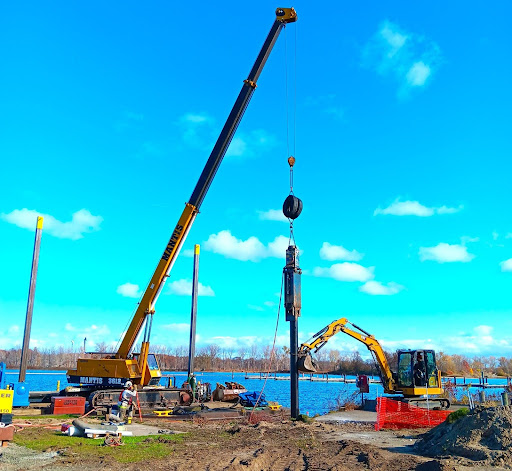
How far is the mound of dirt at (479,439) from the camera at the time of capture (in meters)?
11.9

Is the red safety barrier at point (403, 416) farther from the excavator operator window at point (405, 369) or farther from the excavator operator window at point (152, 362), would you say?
the excavator operator window at point (152, 362)

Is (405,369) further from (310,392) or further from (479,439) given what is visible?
(310,392)

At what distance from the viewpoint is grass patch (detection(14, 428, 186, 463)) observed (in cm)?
1239

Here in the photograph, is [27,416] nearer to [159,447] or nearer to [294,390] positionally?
[159,447]

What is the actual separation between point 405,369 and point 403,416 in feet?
8.67

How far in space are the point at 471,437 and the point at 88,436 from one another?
1077cm

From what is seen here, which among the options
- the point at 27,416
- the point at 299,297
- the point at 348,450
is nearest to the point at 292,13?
the point at 299,297

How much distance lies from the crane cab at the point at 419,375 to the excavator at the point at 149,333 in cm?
1070

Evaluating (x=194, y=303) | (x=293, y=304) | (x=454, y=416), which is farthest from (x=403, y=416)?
(x=194, y=303)

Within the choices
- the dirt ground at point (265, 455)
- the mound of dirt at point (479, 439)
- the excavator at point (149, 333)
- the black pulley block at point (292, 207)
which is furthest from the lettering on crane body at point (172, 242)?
the mound of dirt at point (479, 439)

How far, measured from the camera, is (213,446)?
1424 cm

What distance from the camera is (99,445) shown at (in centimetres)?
1373

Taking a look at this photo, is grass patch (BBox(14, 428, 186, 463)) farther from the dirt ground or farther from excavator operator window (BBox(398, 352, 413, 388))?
excavator operator window (BBox(398, 352, 413, 388))

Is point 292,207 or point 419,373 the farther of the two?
point 419,373
